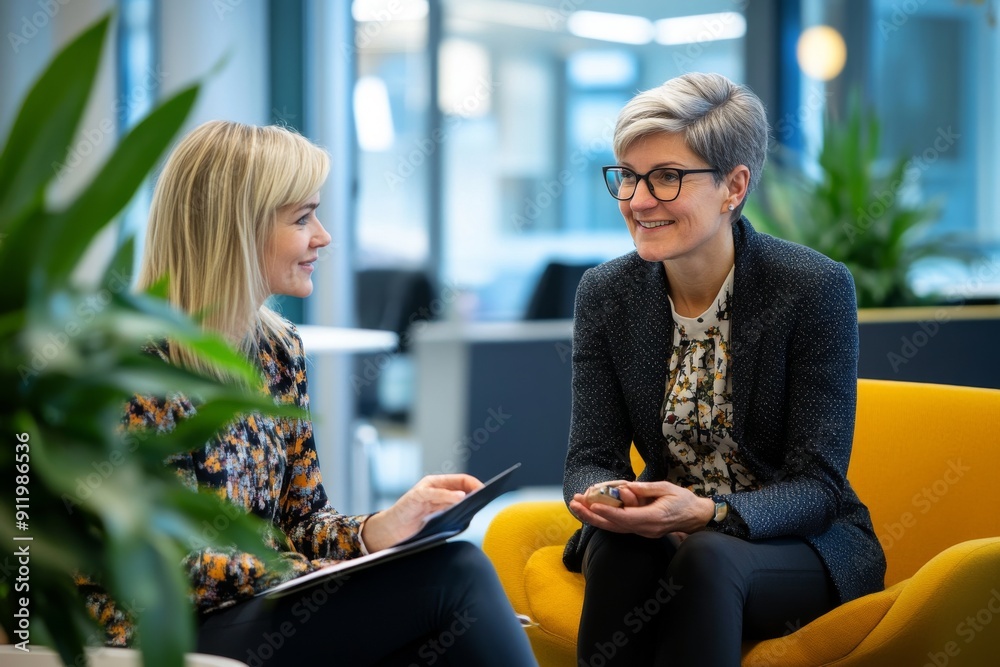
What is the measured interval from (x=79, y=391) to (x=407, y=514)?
1.00 m

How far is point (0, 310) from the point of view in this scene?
68cm

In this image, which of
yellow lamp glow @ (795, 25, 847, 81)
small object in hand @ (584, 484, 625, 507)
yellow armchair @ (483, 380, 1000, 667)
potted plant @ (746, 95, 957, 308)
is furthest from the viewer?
yellow lamp glow @ (795, 25, 847, 81)

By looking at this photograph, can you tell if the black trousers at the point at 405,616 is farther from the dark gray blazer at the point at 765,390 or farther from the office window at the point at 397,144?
the office window at the point at 397,144

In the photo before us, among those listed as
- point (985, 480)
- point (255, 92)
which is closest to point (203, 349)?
point (985, 480)

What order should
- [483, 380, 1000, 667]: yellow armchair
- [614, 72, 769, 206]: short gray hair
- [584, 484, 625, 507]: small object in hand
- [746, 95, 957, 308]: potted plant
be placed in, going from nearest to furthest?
[483, 380, 1000, 667]: yellow armchair
[584, 484, 625, 507]: small object in hand
[614, 72, 769, 206]: short gray hair
[746, 95, 957, 308]: potted plant

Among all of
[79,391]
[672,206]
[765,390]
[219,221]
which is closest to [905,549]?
[765,390]

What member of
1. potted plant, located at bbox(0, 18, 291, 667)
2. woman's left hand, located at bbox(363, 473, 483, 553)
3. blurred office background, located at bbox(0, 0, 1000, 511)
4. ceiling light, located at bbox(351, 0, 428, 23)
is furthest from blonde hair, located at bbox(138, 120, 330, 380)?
ceiling light, located at bbox(351, 0, 428, 23)

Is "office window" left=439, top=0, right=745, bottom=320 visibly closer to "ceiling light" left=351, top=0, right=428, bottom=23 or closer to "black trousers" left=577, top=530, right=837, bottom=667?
"ceiling light" left=351, top=0, right=428, bottom=23

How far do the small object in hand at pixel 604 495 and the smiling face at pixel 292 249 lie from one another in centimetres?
55

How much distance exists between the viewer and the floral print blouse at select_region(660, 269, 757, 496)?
1.82m

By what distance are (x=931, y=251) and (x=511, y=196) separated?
7.63ft

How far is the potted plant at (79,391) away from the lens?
635 millimetres

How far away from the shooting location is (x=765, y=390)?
1787 mm

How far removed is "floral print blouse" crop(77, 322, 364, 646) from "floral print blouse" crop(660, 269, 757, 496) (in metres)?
0.56
